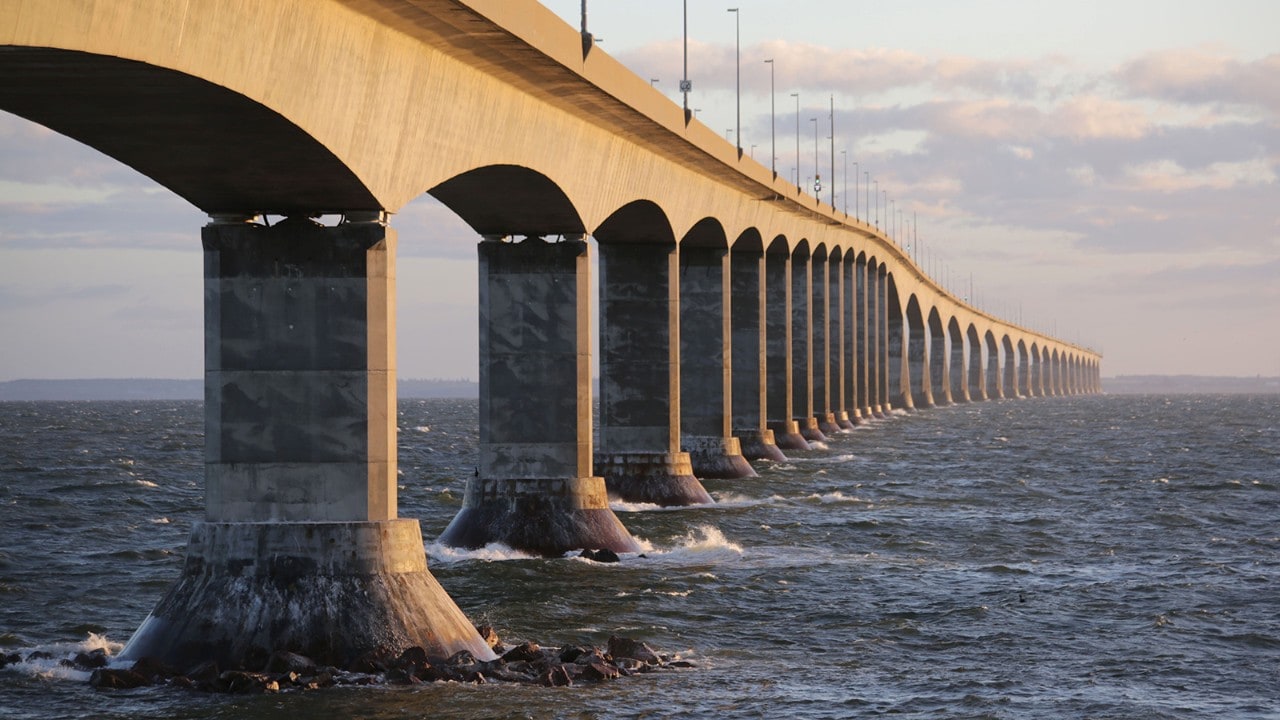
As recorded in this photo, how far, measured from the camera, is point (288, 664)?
69.1 ft

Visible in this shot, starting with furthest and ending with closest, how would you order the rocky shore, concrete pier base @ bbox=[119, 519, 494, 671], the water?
1. concrete pier base @ bbox=[119, 519, 494, 671]
2. the rocky shore
3. the water

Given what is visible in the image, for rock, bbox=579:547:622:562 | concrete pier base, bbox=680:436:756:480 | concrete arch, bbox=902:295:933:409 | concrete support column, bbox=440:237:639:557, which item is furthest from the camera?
concrete arch, bbox=902:295:933:409

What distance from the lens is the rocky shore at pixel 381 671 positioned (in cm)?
2078

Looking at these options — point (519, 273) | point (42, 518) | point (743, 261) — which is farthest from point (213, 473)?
point (743, 261)

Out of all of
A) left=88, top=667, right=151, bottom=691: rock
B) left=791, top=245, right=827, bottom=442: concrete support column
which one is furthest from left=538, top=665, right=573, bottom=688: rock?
left=791, top=245, right=827, bottom=442: concrete support column

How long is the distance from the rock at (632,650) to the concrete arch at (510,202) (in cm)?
1021

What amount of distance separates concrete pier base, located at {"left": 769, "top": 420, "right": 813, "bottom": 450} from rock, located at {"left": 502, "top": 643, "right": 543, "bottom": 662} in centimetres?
4618

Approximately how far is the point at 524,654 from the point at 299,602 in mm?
2890

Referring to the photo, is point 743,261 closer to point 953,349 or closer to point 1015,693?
point 1015,693

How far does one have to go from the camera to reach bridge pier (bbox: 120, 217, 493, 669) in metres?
22.5

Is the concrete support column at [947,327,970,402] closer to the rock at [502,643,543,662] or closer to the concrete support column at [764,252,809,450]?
the concrete support column at [764,252,809,450]

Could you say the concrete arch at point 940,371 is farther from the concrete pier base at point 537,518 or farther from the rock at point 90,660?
the rock at point 90,660

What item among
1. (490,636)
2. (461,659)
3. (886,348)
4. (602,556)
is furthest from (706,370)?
(886,348)

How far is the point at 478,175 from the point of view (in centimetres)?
3100
